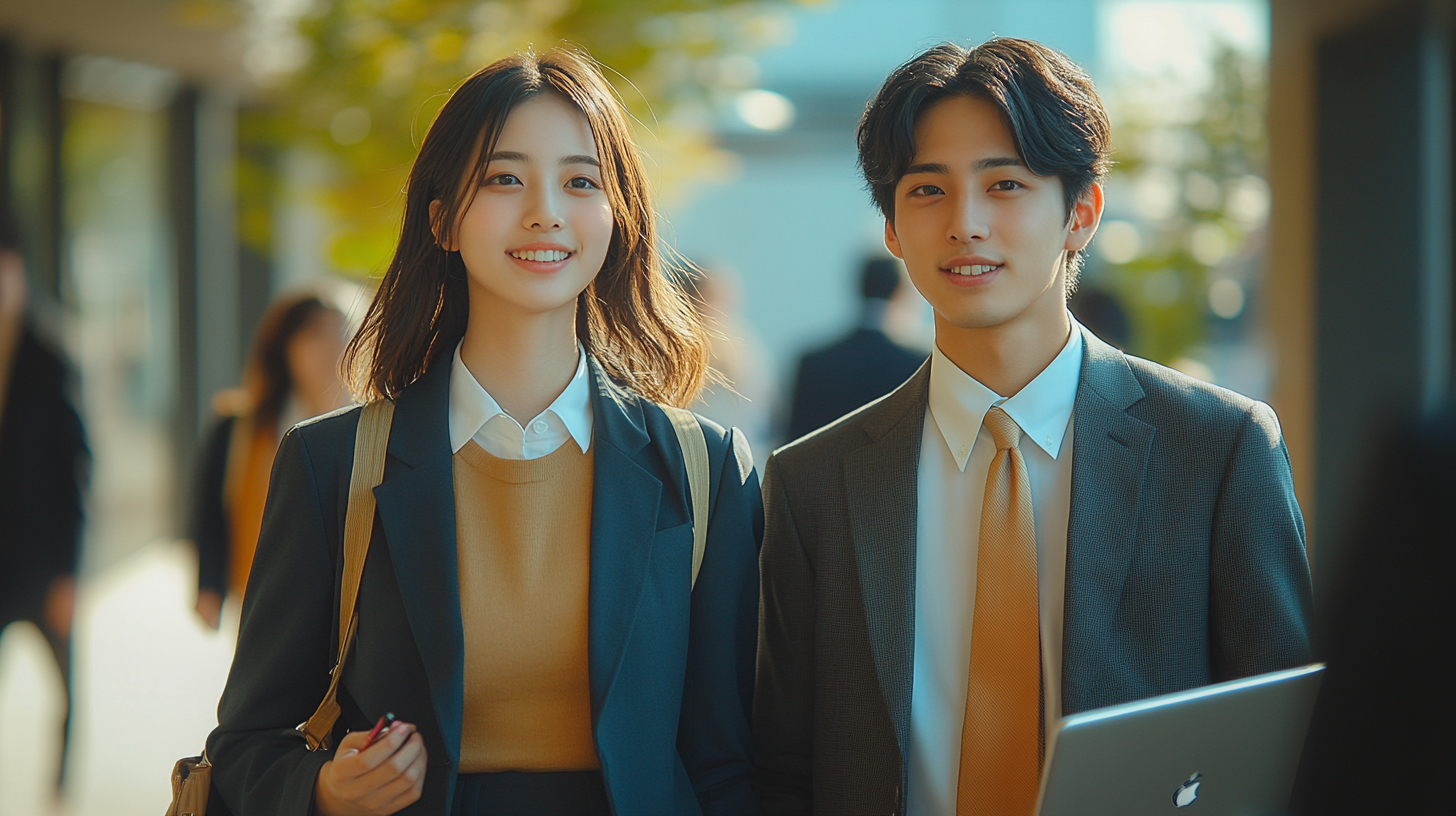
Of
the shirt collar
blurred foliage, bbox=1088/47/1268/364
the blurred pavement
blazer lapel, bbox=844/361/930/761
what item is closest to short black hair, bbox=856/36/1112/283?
the shirt collar

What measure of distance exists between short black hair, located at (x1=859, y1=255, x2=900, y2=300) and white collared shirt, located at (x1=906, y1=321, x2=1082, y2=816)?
3279mm

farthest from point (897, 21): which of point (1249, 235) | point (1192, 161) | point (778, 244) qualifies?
point (778, 244)

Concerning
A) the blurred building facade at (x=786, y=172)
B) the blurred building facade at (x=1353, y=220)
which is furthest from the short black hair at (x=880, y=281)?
the blurred building facade at (x=1353, y=220)

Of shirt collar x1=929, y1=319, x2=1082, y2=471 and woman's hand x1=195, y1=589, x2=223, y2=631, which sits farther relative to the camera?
woman's hand x1=195, y1=589, x2=223, y2=631

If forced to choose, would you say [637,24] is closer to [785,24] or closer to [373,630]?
[785,24]

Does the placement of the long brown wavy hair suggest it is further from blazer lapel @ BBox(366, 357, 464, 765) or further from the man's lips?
the man's lips

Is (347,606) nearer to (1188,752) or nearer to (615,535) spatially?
(615,535)

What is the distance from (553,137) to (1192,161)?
7815mm

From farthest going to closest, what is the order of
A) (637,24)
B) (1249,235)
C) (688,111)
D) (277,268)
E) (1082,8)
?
(277,268) → (1082,8) → (1249,235) → (688,111) → (637,24)

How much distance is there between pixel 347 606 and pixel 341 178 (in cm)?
386

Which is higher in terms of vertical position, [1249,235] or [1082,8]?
[1082,8]

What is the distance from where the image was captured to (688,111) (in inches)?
200

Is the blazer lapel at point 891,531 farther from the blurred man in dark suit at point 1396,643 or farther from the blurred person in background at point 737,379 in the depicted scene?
the blurred person in background at point 737,379

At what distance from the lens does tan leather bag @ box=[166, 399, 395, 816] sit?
171cm
